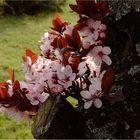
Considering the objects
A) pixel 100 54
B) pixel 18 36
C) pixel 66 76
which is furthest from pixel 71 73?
pixel 18 36

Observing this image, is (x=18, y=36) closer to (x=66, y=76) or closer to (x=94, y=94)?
(x=66, y=76)

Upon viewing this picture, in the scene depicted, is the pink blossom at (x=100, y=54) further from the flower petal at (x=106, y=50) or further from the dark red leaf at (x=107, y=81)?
the dark red leaf at (x=107, y=81)

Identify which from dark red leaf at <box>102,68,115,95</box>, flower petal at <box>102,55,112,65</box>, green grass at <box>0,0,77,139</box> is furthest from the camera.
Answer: green grass at <box>0,0,77,139</box>

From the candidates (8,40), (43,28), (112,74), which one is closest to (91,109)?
(112,74)

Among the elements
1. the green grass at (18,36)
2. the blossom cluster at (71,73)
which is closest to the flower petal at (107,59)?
the blossom cluster at (71,73)

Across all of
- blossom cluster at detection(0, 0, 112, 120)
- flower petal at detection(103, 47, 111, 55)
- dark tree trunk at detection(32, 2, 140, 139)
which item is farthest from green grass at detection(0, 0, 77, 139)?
flower petal at detection(103, 47, 111, 55)

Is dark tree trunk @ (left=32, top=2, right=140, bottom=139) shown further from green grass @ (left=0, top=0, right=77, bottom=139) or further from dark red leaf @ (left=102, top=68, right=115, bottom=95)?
green grass @ (left=0, top=0, right=77, bottom=139)

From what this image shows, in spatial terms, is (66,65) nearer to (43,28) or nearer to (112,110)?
(112,110)
